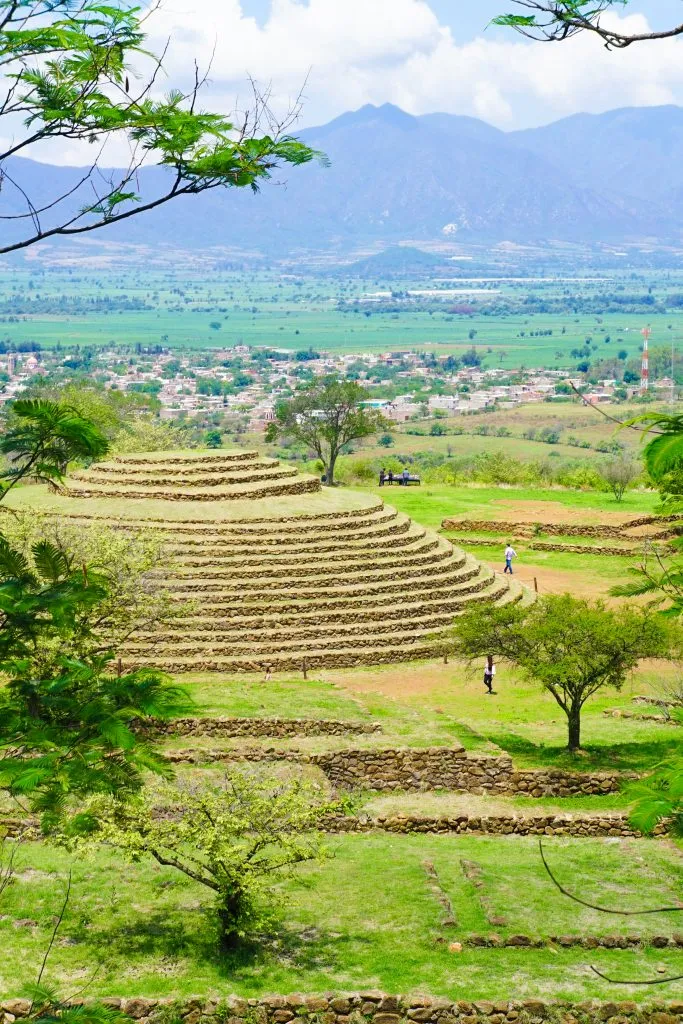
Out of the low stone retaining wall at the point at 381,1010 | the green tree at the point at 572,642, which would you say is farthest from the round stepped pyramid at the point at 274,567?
the low stone retaining wall at the point at 381,1010

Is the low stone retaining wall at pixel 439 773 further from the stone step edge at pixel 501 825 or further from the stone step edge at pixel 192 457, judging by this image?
the stone step edge at pixel 192 457

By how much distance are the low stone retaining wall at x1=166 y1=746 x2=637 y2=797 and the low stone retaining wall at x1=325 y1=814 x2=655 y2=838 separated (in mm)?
1828

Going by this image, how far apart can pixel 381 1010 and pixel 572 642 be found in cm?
1066

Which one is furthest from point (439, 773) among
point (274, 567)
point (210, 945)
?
point (274, 567)

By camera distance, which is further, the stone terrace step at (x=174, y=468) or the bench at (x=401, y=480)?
the bench at (x=401, y=480)

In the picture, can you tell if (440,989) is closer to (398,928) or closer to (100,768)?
(398,928)

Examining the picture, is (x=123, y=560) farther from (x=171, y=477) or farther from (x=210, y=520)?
(x=171, y=477)

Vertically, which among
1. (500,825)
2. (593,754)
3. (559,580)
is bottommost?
(500,825)

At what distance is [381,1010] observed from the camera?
12.8 metres

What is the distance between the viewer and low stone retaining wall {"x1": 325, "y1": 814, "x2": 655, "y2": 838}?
1917 cm

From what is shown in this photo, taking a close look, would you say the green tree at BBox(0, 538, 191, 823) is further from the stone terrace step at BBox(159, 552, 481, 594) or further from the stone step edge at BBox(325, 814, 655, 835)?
the stone terrace step at BBox(159, 552, 481, 594)

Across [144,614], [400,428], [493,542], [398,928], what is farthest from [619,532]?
[400,428]

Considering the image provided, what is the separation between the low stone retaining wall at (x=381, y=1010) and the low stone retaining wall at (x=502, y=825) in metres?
6.23

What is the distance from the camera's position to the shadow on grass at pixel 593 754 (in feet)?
72.2
